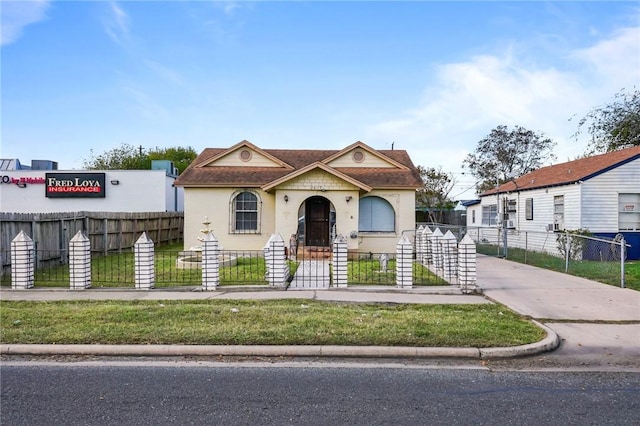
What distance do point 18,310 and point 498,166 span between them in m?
41.4

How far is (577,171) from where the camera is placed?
69.8 feet

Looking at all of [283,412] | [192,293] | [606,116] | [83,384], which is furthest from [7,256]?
[606,116]

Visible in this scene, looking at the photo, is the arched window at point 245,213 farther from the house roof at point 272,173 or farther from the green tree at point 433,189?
the green tree at point 433,189

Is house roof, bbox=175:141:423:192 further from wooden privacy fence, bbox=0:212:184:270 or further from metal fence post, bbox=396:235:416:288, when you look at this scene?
metal fence post, bbox=396:235:416:288

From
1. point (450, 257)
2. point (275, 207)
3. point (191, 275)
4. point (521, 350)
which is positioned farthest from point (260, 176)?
point (521, 350)

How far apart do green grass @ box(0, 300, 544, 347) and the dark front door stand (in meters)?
10.9

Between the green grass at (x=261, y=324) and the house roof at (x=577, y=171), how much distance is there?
528 inches

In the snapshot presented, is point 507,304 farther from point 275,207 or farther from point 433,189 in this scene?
point 433,189

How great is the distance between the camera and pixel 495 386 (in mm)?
5266

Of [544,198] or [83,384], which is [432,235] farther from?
[83,384]

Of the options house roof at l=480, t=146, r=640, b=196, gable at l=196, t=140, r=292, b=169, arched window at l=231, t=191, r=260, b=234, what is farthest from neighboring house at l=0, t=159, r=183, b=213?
house roof at l=480, t=146, r=640, b=196

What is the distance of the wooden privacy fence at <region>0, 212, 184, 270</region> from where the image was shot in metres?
13.6

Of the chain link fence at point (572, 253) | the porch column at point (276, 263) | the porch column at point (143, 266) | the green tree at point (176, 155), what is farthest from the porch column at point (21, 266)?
the green tree at point (176, 155)

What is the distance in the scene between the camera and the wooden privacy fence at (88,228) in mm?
13578
